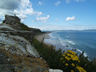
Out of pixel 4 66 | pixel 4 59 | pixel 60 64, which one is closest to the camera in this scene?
pixel 4 66

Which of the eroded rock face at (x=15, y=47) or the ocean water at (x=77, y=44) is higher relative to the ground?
the eroded rock face at (x=15, y=47)

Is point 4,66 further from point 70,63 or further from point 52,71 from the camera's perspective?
point 70,63

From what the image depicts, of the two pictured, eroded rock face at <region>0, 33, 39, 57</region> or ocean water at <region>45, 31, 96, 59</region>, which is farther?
ocean water at <region>45, 31, 96, 59</region>

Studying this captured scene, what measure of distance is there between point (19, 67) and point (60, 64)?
1.72 m

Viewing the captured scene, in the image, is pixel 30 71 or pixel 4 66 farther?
pixel 30 71

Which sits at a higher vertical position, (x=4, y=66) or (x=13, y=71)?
(x=4, y=66)

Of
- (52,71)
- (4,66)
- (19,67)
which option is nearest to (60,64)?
(52,71)

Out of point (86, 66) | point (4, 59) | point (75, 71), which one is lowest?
point (86, 66)

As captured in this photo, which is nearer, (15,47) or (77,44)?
(15,47)

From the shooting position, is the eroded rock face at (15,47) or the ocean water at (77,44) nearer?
the eroded rock face at (15,47)

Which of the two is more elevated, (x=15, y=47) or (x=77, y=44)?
(x=15, y=47)

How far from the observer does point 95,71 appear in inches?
148

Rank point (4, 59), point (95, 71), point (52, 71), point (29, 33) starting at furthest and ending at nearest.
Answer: point (29, 33) → point (95, 71) → point (52, 71) → point (4, 59)

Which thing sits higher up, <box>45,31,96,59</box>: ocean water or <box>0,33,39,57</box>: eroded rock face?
<box>0,33,39,57</box>: eroded rock face
